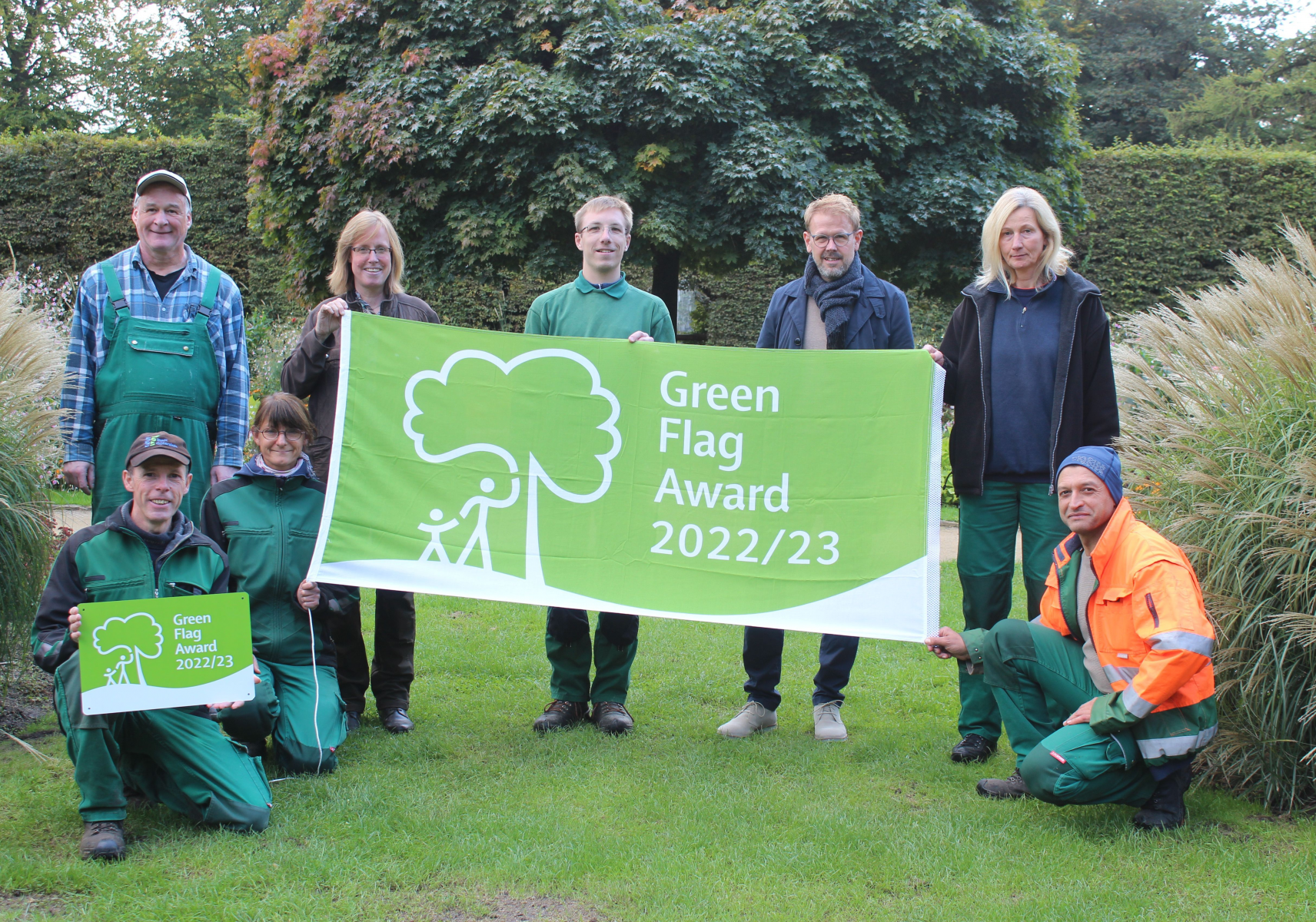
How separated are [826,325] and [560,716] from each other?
2.02m

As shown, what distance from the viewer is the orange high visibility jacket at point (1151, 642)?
3.13 m

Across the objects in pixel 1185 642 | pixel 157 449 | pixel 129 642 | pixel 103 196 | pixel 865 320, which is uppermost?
pixel 103 196

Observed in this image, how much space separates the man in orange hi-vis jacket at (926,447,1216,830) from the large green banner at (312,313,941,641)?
475mm

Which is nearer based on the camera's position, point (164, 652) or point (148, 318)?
point (164, 652)

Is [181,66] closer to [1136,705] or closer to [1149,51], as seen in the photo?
[1149,51]

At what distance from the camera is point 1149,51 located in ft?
105

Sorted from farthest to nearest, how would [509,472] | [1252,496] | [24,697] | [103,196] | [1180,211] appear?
[103,196], [1180,211], [24,697], [509,472], [1252,496]

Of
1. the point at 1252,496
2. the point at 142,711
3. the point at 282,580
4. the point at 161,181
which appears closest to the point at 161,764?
the point at 142,711

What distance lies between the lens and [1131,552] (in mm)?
3305

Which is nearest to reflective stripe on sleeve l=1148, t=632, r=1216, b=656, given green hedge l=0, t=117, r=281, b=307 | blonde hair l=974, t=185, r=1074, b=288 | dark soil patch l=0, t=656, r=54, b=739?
blonde hair l=974, t=185, r=1074, b=288

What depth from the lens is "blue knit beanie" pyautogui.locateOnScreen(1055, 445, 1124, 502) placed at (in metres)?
3.39

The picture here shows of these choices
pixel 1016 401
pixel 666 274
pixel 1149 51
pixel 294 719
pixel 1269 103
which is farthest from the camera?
pixel 1149 51

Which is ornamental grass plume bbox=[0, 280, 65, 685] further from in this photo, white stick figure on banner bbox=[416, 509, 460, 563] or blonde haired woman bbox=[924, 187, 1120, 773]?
blonde haired woman bbox=[924, 187, 1120, 773]

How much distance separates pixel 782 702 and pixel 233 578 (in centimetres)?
256
